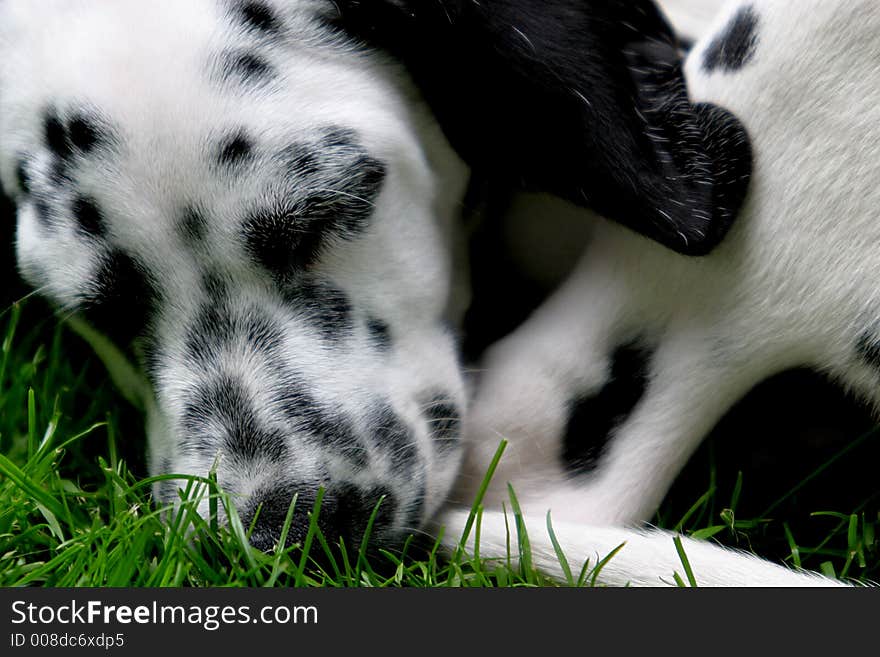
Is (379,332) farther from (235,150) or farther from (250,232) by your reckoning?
(235,150)

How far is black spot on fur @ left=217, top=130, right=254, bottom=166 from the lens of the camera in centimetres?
195

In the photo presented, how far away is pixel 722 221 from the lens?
2.07 metres

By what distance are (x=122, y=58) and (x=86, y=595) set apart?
0.95 meters

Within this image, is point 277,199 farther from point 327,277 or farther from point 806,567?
point 806,567

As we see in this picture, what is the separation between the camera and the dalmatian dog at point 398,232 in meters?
1.96

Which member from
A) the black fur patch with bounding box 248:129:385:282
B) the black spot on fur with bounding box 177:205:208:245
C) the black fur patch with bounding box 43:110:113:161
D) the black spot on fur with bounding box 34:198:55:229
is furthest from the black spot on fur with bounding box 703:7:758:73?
the black spot on fur with bounding box 34:198:55:229

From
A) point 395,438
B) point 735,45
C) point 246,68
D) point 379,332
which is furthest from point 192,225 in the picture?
point 735,45

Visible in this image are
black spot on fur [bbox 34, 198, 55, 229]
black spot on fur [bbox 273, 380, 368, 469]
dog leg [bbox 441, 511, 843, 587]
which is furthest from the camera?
black spot on fur [bbox 34, 198, 55, 229]

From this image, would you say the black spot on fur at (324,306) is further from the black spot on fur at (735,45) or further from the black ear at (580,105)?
the black spot on fur at (735,45)

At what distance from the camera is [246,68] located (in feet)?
6.56

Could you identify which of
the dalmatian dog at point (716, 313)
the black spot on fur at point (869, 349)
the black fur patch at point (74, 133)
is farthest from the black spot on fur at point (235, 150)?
the black spot on fur at point (869, 349)

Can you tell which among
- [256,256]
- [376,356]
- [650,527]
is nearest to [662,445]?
[650,527]

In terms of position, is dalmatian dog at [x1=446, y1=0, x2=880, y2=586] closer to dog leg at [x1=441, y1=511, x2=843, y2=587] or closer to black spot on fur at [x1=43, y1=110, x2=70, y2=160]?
dog leg at [x1=441, y1=511, x2=843, y2=587]

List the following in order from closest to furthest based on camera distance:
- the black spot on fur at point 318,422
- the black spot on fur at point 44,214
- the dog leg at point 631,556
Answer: the dog leg at point 631,556, the black spot on fur at point 318,422, the black spot on fur at point 44,214
